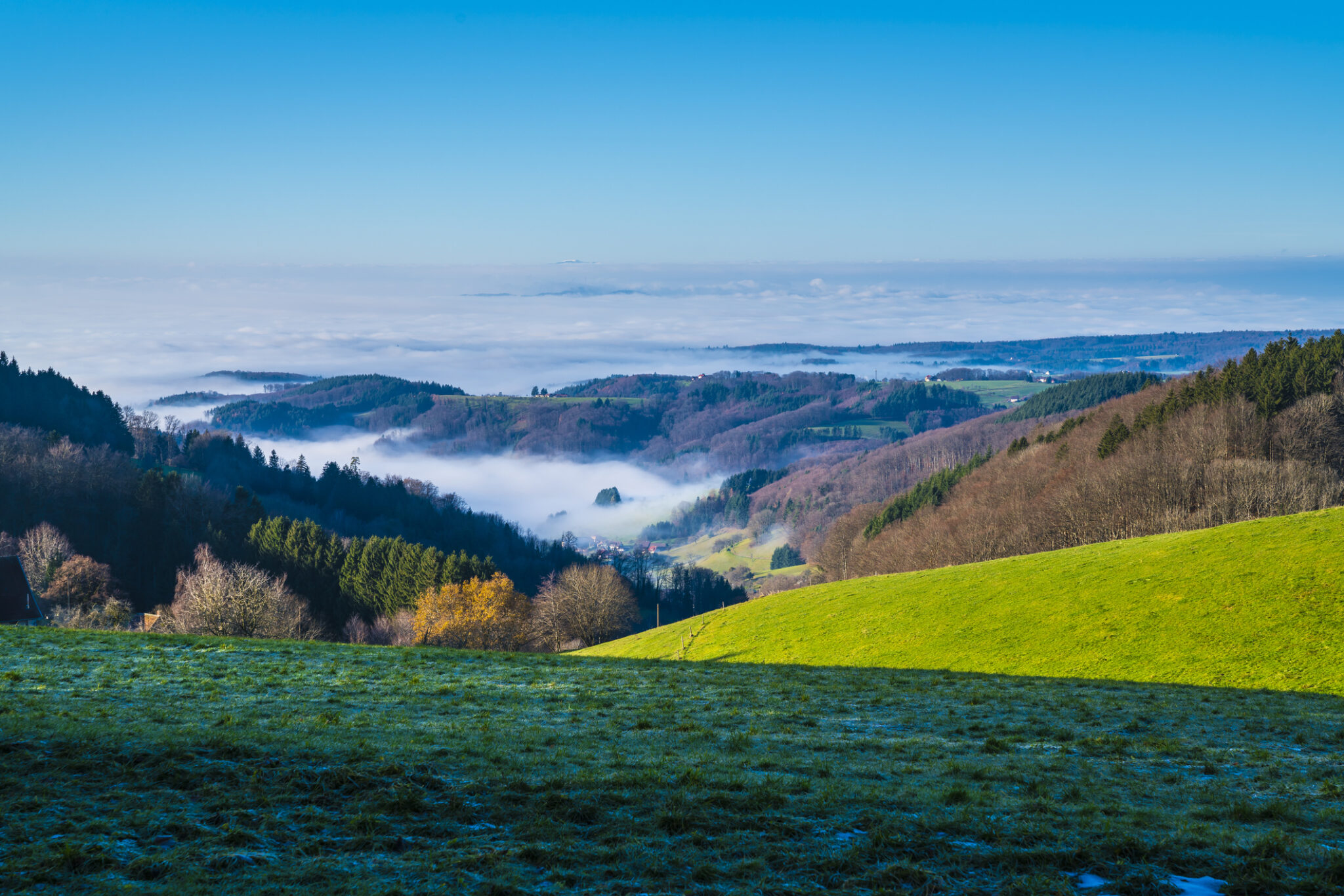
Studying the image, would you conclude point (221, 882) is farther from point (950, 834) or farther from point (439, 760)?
point (950, 834)

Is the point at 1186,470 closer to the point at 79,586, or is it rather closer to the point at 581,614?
the point at 581,614

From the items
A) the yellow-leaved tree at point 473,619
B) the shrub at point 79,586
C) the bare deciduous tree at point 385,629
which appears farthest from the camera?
the bare deciduous tree at point 385,629

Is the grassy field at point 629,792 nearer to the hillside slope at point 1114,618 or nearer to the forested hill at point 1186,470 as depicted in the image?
the hillside slope at point 1114,618

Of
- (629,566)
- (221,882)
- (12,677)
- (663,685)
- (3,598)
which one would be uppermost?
(221,882)

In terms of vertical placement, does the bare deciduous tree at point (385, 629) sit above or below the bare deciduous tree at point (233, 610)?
below

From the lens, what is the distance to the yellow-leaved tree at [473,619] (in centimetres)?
7088

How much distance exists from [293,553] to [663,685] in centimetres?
9236

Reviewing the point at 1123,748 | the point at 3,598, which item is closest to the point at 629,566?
the point at 3,598

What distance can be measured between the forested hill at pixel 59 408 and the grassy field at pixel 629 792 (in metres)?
168

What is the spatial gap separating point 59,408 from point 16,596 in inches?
5481

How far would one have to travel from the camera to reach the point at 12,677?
60.2ft

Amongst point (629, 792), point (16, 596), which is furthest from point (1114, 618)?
point (16, 596)

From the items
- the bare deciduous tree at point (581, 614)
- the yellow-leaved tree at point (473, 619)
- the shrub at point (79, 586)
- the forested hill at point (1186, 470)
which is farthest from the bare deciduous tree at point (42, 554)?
the forested hill at point (1186, 470)

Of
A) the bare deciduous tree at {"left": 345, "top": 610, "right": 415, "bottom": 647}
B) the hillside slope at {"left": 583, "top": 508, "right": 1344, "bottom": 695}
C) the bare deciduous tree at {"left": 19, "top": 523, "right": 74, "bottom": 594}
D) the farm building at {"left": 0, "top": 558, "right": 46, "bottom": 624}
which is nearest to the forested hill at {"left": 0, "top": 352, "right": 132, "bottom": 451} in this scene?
the bare deciduous tree at {"left": 19, "top": 523, "right": 74, "bottom": 594}
